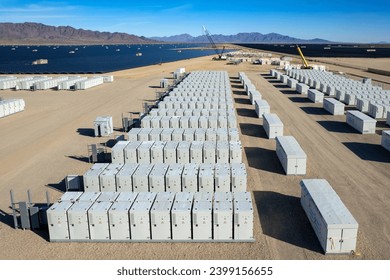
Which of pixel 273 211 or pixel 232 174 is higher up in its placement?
pixel 232 174

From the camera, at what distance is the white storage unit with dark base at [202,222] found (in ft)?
54.9

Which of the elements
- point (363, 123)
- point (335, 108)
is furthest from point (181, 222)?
point (335, 108)

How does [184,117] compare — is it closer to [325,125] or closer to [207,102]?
[207,102]

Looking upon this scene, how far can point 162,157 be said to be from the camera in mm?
25172

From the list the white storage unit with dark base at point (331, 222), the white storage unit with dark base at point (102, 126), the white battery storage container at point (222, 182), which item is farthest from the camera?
the white storage unit with dark base at point (102, 126)

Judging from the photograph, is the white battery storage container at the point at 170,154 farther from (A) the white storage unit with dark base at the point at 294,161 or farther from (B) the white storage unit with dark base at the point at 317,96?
(B) the white storage unit with dark base at the point at 317,96

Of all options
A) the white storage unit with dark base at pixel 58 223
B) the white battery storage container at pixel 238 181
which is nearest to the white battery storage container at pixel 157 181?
the white battery storage container at pixel 238 181

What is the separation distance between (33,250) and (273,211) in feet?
40.6

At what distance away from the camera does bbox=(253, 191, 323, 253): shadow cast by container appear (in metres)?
17.1

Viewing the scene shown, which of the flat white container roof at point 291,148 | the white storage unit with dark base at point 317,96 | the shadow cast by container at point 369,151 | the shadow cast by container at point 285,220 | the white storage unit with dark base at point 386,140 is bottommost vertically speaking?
the shadow cast by container at point 285,220

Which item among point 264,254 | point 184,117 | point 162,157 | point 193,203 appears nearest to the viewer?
point 264,254

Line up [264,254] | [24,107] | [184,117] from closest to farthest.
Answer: [264,254], [184,117], [24,107]

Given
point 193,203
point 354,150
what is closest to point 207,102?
point 354,150

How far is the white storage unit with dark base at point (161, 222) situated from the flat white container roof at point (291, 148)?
11236 millimetres
